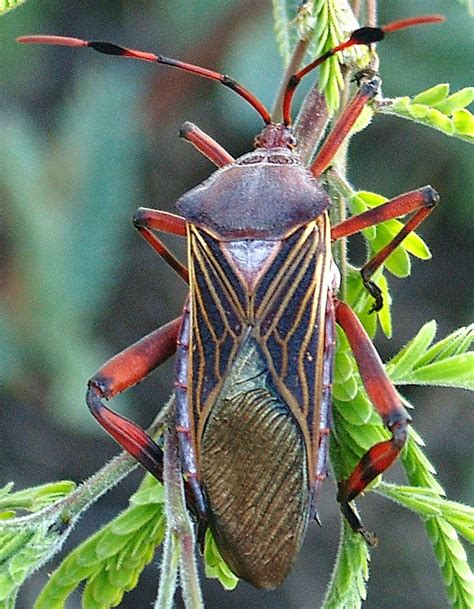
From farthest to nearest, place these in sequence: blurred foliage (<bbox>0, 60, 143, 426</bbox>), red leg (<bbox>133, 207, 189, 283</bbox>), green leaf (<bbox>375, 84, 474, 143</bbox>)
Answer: blurred foliage (<bbox>0, 60, 143, 426</bbox>) < red leg (<bbox>133, 207, 189, 283</bbox>) < green leaf (<bbox>375, 84, 474, 143</bbox>)

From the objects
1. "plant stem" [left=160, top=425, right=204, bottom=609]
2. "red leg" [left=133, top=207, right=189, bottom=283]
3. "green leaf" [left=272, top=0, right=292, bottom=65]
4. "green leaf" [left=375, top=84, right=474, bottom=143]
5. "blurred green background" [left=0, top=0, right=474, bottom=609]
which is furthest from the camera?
"blurred green background" [left=0, top=0, right=474, bottom=609]

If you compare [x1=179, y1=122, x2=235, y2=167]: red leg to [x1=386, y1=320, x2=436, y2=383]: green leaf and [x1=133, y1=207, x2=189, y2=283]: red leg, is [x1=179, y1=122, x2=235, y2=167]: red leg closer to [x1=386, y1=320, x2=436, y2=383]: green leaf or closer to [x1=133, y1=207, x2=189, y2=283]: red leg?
[x1=133, y1=207, x2=189, y2=283]: red leg

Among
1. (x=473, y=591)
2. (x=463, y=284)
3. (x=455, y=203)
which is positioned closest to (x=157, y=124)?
(x=455, y=203)

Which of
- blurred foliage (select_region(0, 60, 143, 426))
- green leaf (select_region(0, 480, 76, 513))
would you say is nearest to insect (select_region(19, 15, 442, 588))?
green leaf (select_region(0, 480, 76, 513))

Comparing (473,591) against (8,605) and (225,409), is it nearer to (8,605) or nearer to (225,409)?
(225,409)

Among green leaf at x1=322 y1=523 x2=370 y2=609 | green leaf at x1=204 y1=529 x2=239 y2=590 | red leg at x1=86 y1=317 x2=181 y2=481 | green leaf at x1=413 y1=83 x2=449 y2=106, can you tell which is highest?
green leaf at x1=413 y1=83 x2=449 y2=106

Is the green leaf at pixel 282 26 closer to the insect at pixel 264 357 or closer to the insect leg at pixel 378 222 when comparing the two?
the insect at pixel 264 357

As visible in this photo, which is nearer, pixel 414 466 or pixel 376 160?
pixel 414 466
